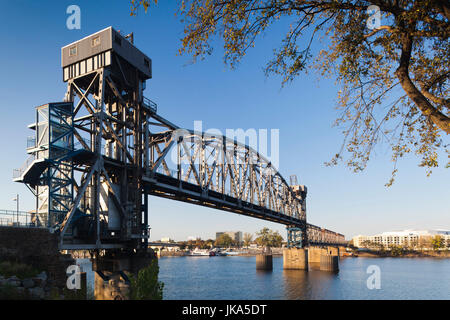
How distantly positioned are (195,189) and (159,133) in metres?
12.4

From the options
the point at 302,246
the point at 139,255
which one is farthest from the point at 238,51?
the point at 302,246

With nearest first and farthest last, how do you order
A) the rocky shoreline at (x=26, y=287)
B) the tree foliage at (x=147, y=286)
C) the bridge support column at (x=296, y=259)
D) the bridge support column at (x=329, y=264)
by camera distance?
the rocky shoreline at (x=26, y=287)
the tree foliage at (x=147, y=286)
the bridge support column at (x=329, y=264)
the bridge support column at (x=296, y=259)

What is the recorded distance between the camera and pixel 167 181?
50.3 meters

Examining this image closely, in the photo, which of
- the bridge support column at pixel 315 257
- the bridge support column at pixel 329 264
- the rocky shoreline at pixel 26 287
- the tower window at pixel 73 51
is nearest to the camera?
the rocky shoreline at pixel 26 287

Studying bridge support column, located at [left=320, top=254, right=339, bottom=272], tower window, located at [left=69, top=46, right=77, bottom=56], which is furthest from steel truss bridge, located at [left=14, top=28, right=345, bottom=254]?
bridge support column, located at [left=320, top=254, right=339, bottom=272]

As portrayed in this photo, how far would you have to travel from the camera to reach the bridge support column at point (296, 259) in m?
105

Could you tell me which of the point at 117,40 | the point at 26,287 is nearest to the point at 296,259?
the point at 117,40

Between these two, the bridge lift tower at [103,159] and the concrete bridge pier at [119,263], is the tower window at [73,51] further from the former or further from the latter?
the concrete bridge pier at [119,263]

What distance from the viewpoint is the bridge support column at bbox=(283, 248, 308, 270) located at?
345 ft

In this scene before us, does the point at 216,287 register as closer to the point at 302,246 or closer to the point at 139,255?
the point at 139,255

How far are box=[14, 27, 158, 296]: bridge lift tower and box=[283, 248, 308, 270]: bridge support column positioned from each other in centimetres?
7547

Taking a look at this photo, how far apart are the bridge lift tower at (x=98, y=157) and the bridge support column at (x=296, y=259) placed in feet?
248

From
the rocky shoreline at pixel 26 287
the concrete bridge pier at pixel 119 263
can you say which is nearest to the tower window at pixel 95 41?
the concrete bridge pier at pixel 119 263
